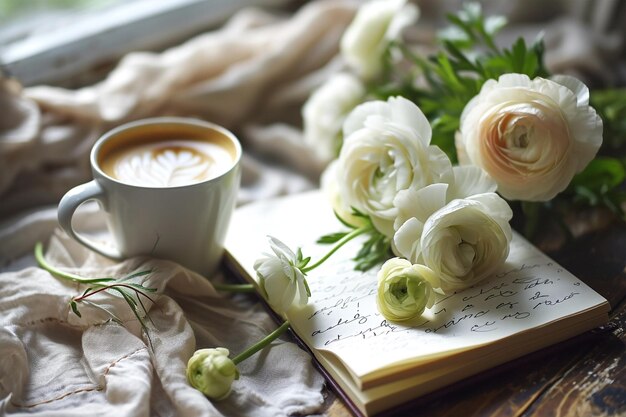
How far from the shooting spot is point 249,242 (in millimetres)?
716

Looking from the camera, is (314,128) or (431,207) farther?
(314,128)

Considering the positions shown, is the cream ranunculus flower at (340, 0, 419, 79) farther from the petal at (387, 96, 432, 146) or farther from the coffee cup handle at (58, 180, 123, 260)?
the coffee cup handle at (58, 180, 123, 260)

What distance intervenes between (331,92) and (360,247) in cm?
25

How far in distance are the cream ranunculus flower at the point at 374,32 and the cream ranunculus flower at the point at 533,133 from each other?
0.78 ft

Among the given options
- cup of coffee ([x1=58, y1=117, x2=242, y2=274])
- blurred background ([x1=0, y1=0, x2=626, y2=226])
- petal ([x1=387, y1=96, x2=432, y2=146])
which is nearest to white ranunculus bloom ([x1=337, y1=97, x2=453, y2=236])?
petal ([x1=387, y1=96, x2=432, y2=146])

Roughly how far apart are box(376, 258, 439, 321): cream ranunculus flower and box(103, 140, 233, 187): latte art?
0.18m

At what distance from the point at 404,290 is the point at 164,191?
22 centimetres

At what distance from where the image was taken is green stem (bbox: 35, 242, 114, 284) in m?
0.62

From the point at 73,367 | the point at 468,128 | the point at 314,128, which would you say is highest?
the point at 468,128

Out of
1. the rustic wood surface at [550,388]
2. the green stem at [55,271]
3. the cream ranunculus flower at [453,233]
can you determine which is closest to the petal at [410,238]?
the cream ranunculus flower at [453,233]

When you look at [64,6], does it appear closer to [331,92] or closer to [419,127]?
[331,92]

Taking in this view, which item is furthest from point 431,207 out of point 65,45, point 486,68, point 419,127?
point 65,45

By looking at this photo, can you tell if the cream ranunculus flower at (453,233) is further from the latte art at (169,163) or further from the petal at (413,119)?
the latte art at (169,163)

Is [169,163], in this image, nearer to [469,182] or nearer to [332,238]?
[332,238]
